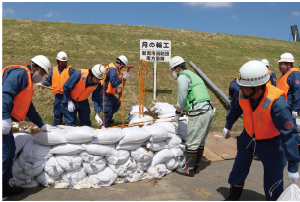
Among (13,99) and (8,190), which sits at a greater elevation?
(13,99)

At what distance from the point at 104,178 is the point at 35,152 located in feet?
3.23

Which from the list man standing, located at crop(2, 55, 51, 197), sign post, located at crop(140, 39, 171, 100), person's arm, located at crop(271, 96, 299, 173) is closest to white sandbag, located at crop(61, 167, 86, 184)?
man standing, located at crop(2, 55, 51, 197)

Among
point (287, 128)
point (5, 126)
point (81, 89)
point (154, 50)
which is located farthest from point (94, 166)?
point (154, 50)

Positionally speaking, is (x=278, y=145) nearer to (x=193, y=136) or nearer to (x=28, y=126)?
(x=193, y=136)

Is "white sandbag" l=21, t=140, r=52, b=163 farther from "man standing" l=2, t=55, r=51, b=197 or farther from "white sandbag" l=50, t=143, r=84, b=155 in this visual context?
"man standing" l=2, t=55, r=51, b=197

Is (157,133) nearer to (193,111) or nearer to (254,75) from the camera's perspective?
(193,111)

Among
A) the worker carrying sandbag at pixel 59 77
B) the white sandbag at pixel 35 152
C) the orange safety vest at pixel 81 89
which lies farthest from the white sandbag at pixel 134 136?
the worker carrying sandbag at pixel 59 77

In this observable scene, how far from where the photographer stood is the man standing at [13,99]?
2465mm

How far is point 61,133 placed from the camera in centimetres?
307

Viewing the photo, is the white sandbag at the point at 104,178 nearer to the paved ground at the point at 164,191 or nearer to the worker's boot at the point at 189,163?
the paved ground at the point at 164,191

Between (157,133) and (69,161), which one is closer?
(69,161)

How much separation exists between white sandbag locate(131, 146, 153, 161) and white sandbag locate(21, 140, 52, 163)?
1.16m

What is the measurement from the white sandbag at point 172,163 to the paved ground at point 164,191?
128 millimetres

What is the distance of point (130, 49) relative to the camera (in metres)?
11.7
